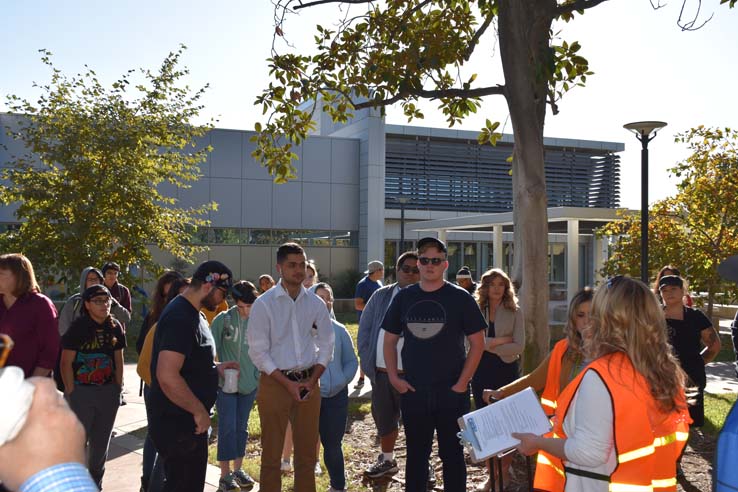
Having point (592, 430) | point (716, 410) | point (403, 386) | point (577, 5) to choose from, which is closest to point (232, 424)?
point (403, 386)

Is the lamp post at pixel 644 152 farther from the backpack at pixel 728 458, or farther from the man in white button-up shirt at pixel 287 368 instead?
the backpack at pixel 728 458

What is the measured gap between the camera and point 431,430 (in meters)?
5.34

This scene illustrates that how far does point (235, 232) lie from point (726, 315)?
2029 cm

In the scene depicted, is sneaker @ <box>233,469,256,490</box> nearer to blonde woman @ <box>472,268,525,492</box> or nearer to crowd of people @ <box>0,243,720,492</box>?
crowd of people @ <box>0,243,720,492</box>

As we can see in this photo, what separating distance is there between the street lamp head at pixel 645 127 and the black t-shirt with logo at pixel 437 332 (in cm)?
819

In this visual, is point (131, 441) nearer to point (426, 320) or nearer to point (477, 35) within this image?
point (426, 320)

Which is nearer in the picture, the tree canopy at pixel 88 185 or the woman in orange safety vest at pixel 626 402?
the woman in orange safety vest at pixel 626 402

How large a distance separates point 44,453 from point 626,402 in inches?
89.4

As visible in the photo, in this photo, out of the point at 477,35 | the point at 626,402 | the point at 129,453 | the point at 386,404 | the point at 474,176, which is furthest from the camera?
the point at 474,176

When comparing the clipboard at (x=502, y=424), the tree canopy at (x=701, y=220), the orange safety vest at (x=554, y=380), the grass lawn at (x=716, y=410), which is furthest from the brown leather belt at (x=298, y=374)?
the tree canopy at (x=701, y=220)

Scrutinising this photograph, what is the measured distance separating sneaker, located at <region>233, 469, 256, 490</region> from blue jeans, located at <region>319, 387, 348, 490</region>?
0.78 metres

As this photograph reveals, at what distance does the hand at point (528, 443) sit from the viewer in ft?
11.0

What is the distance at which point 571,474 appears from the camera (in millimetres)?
3176

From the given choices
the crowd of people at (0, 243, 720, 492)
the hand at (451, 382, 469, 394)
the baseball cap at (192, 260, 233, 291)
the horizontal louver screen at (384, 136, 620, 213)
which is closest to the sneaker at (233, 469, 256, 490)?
the crowd of people at (0, 243, 720, 492)
